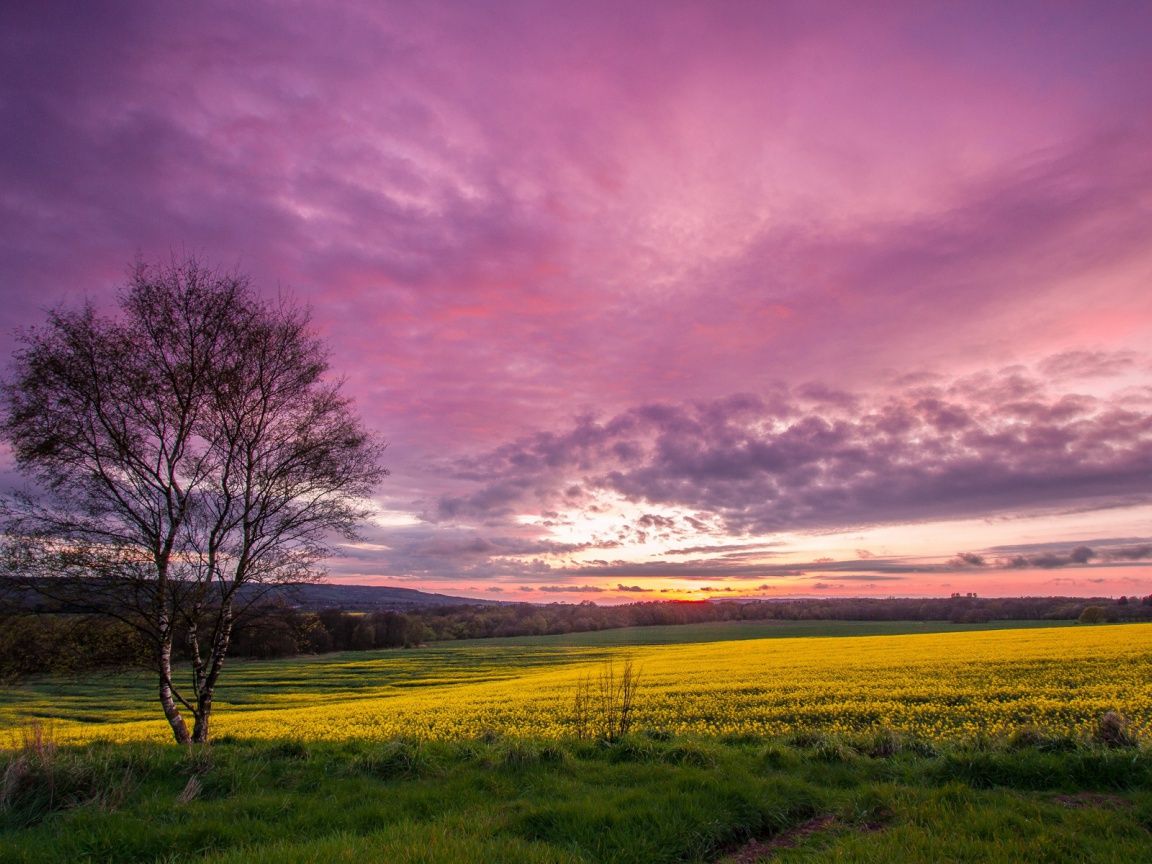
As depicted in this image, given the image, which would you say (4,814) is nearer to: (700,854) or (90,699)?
(700,854)

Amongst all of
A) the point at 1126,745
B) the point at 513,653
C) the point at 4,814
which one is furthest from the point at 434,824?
the point at 513,653

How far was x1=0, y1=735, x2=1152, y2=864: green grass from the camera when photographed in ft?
19.6

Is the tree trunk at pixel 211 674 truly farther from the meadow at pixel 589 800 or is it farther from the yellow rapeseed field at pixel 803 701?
the yellow rapeseed field at pixel 803 701

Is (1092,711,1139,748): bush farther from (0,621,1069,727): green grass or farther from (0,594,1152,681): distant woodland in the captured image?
(0,621,1069,727): green grass

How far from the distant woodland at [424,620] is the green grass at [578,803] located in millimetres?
6111

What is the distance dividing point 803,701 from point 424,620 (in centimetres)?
11131

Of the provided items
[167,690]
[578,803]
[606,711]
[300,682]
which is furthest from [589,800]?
[300,682]

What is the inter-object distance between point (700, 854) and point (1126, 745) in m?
7.70

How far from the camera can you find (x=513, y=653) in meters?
76.1

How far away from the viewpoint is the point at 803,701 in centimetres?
2320

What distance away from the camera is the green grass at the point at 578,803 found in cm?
597

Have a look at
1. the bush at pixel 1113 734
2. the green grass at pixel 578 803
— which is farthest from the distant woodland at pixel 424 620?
the bush at pixel 1113 734

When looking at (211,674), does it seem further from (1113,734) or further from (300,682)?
(300,682)

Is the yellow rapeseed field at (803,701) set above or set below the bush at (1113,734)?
below
